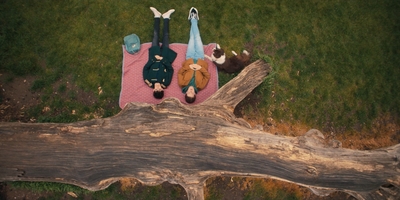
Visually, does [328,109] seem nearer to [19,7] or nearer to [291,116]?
[291,116]

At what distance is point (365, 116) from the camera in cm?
594

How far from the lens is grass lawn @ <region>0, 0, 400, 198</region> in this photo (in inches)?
230

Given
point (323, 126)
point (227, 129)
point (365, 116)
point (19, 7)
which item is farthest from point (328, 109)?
point (19, 7)

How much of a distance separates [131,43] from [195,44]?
1.36m

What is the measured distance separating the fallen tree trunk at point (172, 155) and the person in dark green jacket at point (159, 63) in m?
1.64

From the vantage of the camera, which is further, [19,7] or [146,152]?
[19,7]

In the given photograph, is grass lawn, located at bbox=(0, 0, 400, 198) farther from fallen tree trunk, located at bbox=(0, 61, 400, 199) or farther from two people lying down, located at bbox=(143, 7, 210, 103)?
fallen tree trunk, located at bbox=(0, 61, 400, 199)

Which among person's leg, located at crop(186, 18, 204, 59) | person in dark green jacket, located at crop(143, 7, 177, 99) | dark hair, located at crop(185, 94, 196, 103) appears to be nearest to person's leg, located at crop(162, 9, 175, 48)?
person in dark green jacket, located at crop(143, 7, 177, 99)

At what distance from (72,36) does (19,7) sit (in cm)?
133

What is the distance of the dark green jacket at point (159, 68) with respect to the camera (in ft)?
18.9

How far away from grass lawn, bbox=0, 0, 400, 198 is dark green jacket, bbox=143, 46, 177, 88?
0.46 m

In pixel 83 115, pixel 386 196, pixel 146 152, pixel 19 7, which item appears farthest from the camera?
pixel 19 7

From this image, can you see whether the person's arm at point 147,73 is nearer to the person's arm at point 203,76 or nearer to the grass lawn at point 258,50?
the grass lawn at point 258,50

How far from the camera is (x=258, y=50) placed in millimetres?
6133
